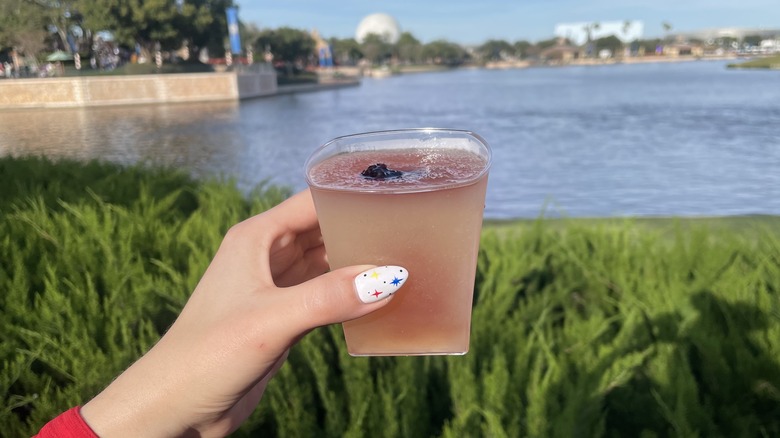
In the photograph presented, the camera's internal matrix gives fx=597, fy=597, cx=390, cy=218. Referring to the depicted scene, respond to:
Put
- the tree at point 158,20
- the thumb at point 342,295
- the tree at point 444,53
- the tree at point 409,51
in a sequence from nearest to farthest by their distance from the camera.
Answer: the thumb at point 342,295
the tree at point 158,20
the tree at point 444,53
the tree at point 409,51

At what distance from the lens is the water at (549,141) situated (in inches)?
317

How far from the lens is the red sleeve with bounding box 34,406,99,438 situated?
101 cm

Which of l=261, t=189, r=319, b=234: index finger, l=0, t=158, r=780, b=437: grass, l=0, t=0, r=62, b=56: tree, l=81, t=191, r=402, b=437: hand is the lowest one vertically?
l=0, t=158, r=780, b=437: grass

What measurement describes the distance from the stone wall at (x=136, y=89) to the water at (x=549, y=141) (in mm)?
921

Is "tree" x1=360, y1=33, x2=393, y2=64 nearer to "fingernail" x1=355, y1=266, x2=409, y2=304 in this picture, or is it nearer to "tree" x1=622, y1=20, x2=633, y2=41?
"tree" x1=622, y1=20, x2=633, y2=41

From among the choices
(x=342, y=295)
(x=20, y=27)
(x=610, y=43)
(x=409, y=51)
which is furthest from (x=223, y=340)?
(x=409, y=51)

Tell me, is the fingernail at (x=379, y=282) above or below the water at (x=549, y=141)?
above

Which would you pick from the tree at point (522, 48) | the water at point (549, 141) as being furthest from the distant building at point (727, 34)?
the tree at point (522, 48)

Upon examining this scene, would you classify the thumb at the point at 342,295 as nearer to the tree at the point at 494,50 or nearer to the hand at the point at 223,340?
the hand at the point at 223,340

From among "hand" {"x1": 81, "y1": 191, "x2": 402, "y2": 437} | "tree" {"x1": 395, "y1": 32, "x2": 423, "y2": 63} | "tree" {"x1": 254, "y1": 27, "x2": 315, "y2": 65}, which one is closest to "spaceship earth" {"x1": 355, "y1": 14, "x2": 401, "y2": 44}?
"tree" {"x1": 395, "y1": 32, "x2": 423, "y2": 63}

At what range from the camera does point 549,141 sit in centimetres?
1474

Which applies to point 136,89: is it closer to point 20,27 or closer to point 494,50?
point 20,27

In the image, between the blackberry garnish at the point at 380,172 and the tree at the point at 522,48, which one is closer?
the blackberry garnish at the point at 380,172

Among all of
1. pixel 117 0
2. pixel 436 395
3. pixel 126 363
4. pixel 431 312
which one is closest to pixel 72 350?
pixel 126 363
